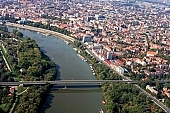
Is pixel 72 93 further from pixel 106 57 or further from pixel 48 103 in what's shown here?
pixel 106 57

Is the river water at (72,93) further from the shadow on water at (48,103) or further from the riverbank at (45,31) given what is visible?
the riverbank at (45,31)

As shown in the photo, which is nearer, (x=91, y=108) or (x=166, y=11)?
(x=91, y=108)

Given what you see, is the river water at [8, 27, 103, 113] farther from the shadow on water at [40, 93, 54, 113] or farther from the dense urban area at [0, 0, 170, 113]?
the dense urban area at [0, 0, 170, 113]

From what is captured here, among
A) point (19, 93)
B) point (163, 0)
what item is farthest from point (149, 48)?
point (163, 0)

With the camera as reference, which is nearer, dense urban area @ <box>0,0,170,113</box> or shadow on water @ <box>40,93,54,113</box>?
shadow on water @ <box>40,93,54,113</box>

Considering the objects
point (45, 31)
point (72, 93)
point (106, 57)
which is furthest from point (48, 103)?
point (45, 31)

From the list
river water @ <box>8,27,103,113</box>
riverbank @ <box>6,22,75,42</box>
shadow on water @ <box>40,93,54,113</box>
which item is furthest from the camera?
riverbank @ <box>6,22,75,42</box>

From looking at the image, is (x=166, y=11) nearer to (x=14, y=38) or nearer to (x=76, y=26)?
(x=76, y=26)

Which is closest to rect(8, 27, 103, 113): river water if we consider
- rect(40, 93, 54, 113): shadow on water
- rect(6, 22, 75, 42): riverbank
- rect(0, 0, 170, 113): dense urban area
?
rect(40, 93, 54, 113): shadow on water
